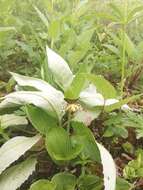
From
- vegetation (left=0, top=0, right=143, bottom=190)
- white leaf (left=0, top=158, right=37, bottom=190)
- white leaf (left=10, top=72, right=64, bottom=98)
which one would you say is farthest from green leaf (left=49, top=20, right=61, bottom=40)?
white leaf (left=0, top=158, right=37, bottom=190)

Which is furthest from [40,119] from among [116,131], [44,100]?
[116,131]

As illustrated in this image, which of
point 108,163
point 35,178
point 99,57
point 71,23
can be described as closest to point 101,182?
point 108,163

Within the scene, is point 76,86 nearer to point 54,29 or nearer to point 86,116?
point 86,116

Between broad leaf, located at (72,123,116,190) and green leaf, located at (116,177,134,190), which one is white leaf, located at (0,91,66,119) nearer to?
broad leaf, located at (72,123,116,190)

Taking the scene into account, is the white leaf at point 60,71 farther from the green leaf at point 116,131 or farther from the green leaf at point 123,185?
the green leaf at point 123,185

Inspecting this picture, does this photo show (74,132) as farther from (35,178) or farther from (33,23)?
(33,23)

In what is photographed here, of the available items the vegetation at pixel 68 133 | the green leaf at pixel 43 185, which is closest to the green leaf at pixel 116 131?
the vegetation at pixel 68 133

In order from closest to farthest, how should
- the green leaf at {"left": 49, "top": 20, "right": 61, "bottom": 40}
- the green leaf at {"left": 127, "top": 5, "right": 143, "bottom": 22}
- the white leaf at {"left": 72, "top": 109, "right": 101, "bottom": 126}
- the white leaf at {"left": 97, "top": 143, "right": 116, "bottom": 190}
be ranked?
the white leaf at {"left": 97, "top": 143, "right": 116, "bottom": 190} → the white leaf at {"left": 72, "top": 109, "right": 101, "bottom": 126} → the green leaf at {"left": 127, "top": 5, "right": 143, "bottom": 22} → the green leaf at {"left": 49, "top": 20, "right": 61, "bottom": 40}
